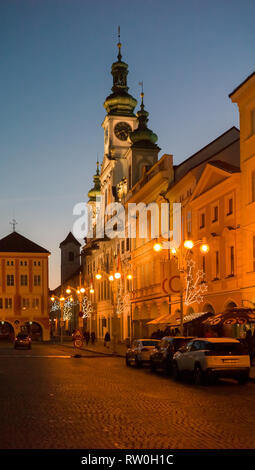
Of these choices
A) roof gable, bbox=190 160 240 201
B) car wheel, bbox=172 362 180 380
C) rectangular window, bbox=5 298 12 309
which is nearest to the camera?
car wheel, bbox=172 362 180 380

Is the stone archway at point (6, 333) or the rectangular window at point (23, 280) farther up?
the rectangular window at point (23, 280)

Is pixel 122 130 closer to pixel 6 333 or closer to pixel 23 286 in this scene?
pixel 23 286

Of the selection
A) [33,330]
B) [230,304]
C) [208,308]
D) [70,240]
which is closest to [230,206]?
[230,304]

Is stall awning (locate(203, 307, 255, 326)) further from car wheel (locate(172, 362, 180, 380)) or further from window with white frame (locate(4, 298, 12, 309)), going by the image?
window with white frame (locate(4, 298, 12, 309))

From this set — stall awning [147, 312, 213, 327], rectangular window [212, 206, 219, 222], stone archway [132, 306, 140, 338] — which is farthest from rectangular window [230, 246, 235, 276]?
stone archway [132, 306, 140, 338]

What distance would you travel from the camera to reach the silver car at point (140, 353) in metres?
33.2

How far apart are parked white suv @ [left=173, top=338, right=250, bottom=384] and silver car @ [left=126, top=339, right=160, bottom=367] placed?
956cm

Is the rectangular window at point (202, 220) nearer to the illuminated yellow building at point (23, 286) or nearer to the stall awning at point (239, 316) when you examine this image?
the stall awning at point (239, 316)

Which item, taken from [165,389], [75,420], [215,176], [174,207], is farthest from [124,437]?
[174,207]

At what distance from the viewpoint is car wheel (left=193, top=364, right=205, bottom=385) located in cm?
2291

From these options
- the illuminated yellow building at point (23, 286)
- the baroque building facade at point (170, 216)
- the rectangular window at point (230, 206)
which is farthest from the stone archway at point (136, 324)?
the illuminated yellow building at point (23, 286)

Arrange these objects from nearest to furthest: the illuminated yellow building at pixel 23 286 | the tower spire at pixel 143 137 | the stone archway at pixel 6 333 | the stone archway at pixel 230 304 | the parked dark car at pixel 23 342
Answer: the stone archway at pixel 230 304 < the parked dark car at pixel 23 342 < the tower spire at pixel 143 137 < the illuminated yellow building at pixel 23 286 < the stone archway at pixel 6 333

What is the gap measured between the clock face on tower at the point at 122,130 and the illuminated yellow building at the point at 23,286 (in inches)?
1107

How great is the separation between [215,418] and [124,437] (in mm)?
3136
